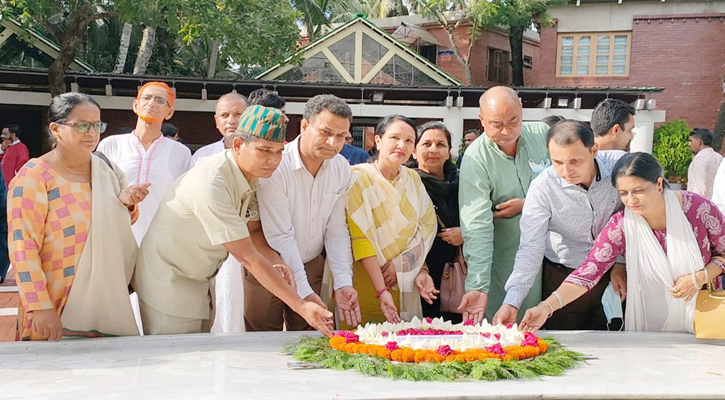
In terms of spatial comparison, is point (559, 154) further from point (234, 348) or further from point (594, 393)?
point (234, 348)

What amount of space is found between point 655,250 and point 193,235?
6.47 ft

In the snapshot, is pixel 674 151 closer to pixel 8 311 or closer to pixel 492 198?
pixel 492 198

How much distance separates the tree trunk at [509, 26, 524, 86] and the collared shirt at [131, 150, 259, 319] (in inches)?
709

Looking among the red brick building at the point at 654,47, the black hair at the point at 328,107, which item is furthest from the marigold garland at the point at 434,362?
the red brick building at the point at 654,47

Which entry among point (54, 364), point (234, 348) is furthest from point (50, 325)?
point (234, 348)

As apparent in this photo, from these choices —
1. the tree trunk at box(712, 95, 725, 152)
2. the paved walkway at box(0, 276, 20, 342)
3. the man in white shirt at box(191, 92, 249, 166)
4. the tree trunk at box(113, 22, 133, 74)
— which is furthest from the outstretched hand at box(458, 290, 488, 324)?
the tree trunk at box(712, 95, 725, 152)

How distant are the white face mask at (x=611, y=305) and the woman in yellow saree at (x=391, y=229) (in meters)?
0.88

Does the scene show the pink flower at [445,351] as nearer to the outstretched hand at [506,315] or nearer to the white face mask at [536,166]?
the outstretched hand at [506,315]

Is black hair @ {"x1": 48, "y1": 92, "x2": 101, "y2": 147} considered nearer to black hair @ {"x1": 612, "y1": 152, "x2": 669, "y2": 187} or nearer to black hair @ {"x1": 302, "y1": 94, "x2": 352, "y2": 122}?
black hair @ {"x1": 302, "y1": 94, "x2": 352, "y2": 122}

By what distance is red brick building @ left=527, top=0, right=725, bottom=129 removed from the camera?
1777 cm

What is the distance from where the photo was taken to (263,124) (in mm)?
2529

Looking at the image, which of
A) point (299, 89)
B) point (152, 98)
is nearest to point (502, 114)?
point (152, 98)

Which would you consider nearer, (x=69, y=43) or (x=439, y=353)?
(x=439, y=353)

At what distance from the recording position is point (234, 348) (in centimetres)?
260
